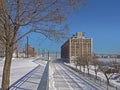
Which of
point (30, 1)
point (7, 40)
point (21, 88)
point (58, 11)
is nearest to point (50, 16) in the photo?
point (58, 11)

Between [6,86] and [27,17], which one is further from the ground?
[27,17]

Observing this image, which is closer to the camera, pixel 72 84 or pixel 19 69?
pixel 72 84

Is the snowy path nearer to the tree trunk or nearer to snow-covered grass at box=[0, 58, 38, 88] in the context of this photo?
snow-covered grass at box=[0, 58, 38, 88]

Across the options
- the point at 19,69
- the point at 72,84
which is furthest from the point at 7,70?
the point at 19,69

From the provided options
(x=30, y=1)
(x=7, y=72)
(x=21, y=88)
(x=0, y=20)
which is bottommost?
(x=21, y=88)

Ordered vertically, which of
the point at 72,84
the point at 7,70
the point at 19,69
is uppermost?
the point at 7,70

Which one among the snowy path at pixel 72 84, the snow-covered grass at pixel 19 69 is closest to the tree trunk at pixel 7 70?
the snow-covered grass at pixel 19 69

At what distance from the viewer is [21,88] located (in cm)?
1839

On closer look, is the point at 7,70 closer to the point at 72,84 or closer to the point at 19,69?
the point at 72,84

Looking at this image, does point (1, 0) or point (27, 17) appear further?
point (27, 17)

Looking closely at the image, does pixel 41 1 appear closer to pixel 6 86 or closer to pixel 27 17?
pixel 27 17

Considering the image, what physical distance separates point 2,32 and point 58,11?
1.95 meters

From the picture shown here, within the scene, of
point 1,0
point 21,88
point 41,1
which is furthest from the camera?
point 21,88

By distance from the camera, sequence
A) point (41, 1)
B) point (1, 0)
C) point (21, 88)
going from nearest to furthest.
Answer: point (1, 0)
point (41, 1)
point (21, 88)
